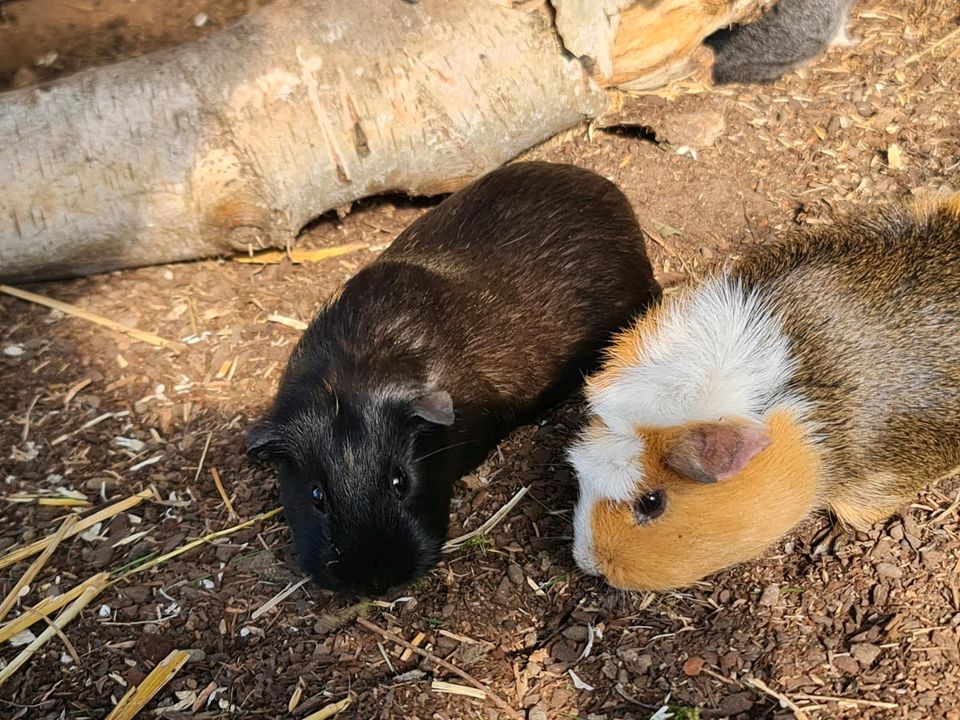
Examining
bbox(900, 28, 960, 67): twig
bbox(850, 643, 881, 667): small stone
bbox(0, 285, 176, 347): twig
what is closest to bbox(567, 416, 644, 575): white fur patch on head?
bbox(850, 643, 881, 667): small stone

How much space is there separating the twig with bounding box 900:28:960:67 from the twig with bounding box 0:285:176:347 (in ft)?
12.4

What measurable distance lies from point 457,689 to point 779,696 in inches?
34.7

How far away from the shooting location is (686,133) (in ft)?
13.5

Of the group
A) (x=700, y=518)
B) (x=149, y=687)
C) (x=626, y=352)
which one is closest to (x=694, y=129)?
(x=626, y=352)

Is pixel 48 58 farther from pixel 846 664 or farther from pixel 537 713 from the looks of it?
pixel 846 664

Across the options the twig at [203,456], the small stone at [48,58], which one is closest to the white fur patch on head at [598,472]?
the twig at [203,456]

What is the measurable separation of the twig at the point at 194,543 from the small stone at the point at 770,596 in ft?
5.24

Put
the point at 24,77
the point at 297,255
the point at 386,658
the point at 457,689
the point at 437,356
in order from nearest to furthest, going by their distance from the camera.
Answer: the point at 457,689 → the point at 386,658 → the point at 437,356 → the point at 297,255 → the point at 24,77

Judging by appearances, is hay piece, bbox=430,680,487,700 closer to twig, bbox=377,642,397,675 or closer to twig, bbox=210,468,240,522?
twig, bbox=377,642,397,675

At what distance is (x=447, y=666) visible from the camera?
100 inches

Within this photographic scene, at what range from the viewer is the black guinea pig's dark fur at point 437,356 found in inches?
103

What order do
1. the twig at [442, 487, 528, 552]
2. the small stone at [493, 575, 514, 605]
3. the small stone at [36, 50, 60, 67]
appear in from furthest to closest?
the small stone at [36, 50, 60, 67] < the twig at [442, 487, 528, 552] < the small stone at [493, 575, 514, 605]

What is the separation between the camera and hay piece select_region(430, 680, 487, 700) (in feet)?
8.12

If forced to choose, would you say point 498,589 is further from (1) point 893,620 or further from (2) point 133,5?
(2) point 133,5
